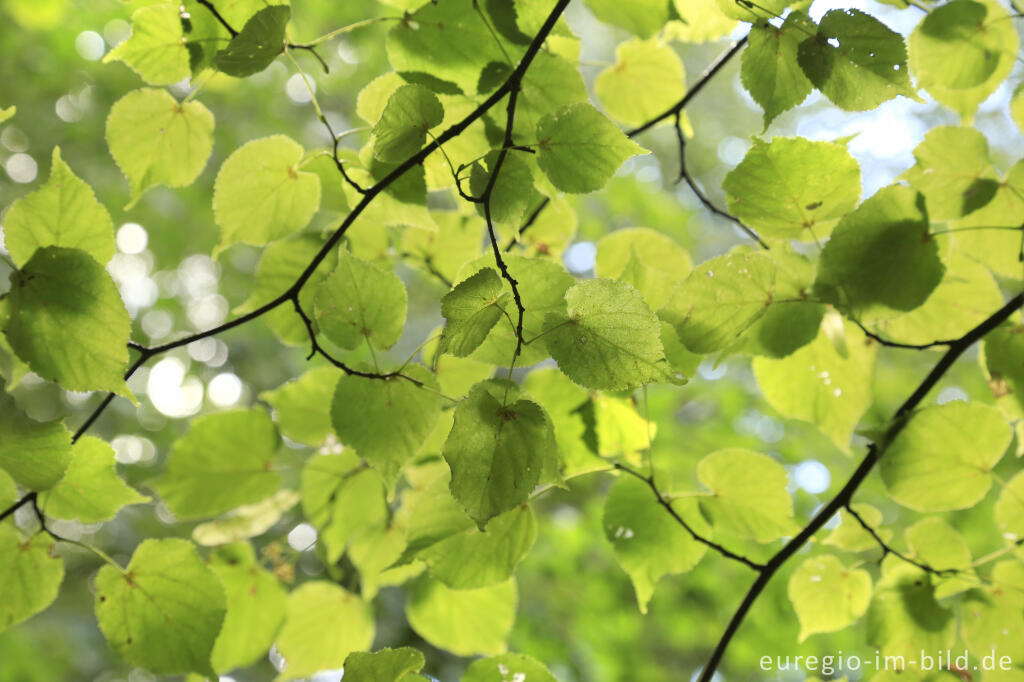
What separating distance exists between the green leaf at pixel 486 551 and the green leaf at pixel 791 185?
283 mm

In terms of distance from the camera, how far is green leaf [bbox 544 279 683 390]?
0.37 m

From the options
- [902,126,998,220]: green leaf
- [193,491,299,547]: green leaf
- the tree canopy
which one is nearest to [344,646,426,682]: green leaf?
the tree canopy

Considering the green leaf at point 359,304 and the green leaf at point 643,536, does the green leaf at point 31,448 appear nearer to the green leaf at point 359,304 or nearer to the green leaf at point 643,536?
the green leaf at point 359,304

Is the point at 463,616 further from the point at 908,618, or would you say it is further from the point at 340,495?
the point at 908,618

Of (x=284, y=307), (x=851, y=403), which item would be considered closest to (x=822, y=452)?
(x=851, y=403)

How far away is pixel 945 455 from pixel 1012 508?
0.10 meters

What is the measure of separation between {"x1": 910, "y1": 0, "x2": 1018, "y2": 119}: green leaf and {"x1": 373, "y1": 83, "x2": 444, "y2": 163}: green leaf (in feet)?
1.36

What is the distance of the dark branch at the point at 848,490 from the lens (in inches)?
20.0

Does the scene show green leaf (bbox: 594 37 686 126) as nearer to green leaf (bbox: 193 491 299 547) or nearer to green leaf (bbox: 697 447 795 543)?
green leaf (bbox: 697 447 795 543)

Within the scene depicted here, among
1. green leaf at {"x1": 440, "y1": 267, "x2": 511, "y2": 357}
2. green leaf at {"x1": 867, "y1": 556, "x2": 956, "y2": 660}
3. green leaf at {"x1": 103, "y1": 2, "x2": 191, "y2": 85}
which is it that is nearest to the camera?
green leaf at {"x1": 440, "y1": 267, "x2": 511, "y2": 357}

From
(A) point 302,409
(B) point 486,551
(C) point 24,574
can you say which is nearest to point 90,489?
(C) point 24,574

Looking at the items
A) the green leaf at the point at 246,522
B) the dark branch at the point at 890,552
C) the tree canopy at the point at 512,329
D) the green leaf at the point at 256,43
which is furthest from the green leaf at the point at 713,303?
the green leaf at the point at 246,522

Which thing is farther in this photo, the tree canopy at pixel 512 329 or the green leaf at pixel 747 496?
the green leaf at pixel 747 496

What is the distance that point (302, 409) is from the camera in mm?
638
